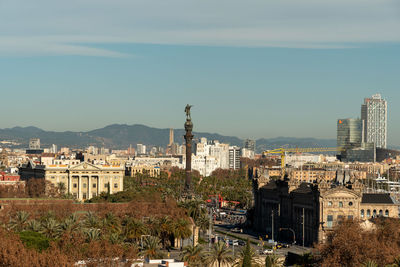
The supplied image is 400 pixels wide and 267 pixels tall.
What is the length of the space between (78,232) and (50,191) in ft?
274

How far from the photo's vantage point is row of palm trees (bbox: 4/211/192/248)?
103062mm

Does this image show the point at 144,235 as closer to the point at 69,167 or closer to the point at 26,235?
the point at 26,235

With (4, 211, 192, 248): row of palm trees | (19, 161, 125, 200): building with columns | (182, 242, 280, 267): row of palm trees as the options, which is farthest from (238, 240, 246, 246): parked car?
(19, 161, 125, 200): building with columns

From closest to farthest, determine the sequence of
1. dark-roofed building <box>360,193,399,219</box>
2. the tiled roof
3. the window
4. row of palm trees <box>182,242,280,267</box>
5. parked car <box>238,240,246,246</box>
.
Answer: row of palm trees <box>182,242,280,267</box> → the window → parked car <box>238,240,246,246</box> → dark-roofed building <box>360,193,399,219</box> → the tiled roof

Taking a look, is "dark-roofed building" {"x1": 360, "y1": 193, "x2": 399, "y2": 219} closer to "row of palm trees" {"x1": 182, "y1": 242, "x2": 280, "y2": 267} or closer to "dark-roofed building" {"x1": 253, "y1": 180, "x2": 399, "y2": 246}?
"dark-roofed building" {"x1": 253, "y1": 180, "x2": 399, "y2": 246}

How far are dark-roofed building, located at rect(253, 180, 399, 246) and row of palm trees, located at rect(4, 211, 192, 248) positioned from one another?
2092cm

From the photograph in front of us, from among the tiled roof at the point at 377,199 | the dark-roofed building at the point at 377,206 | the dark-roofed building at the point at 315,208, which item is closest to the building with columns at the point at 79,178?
the dark-roofed building at the point at 315,208

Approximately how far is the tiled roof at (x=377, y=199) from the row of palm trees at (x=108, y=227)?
31770 mm

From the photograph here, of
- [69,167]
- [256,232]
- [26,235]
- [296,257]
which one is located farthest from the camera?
[69,167]

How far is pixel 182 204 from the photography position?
459 ft

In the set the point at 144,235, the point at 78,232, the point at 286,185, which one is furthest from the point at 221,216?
the point at 78,232

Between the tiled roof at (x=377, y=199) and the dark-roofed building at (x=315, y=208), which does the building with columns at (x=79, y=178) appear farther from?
the tiled roof at (x=377, y=199)

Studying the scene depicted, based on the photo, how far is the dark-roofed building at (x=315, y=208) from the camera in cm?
12800

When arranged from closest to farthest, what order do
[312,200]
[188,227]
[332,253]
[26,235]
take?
[332,253], [26,235], [188,227], [312,200]
